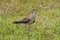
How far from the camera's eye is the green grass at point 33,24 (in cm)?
961

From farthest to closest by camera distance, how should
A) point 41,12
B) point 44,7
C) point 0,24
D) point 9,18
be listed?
1. point 44,7
2. point 41,12
3. point 9,18
4. point 0,24

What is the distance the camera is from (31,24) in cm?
1022

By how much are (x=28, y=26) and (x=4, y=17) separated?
2.31 m

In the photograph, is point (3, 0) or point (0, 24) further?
point (3, 0)

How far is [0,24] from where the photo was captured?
423 inches

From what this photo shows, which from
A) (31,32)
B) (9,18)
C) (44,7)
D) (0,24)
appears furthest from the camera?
(44,7)

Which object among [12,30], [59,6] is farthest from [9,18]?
[59,6]

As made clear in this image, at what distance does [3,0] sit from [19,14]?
1.60 m

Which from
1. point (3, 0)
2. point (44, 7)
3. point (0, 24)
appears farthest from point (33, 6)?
point (0, 24)

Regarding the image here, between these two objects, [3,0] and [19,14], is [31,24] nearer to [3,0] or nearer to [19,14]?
[19,14]

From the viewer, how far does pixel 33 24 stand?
10578 millimetres

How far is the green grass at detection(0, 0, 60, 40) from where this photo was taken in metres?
9.61

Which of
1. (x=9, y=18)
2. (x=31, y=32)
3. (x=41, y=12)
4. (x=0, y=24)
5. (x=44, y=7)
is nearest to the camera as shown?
(x=31, y=32)

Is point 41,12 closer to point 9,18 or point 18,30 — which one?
point 9,18
